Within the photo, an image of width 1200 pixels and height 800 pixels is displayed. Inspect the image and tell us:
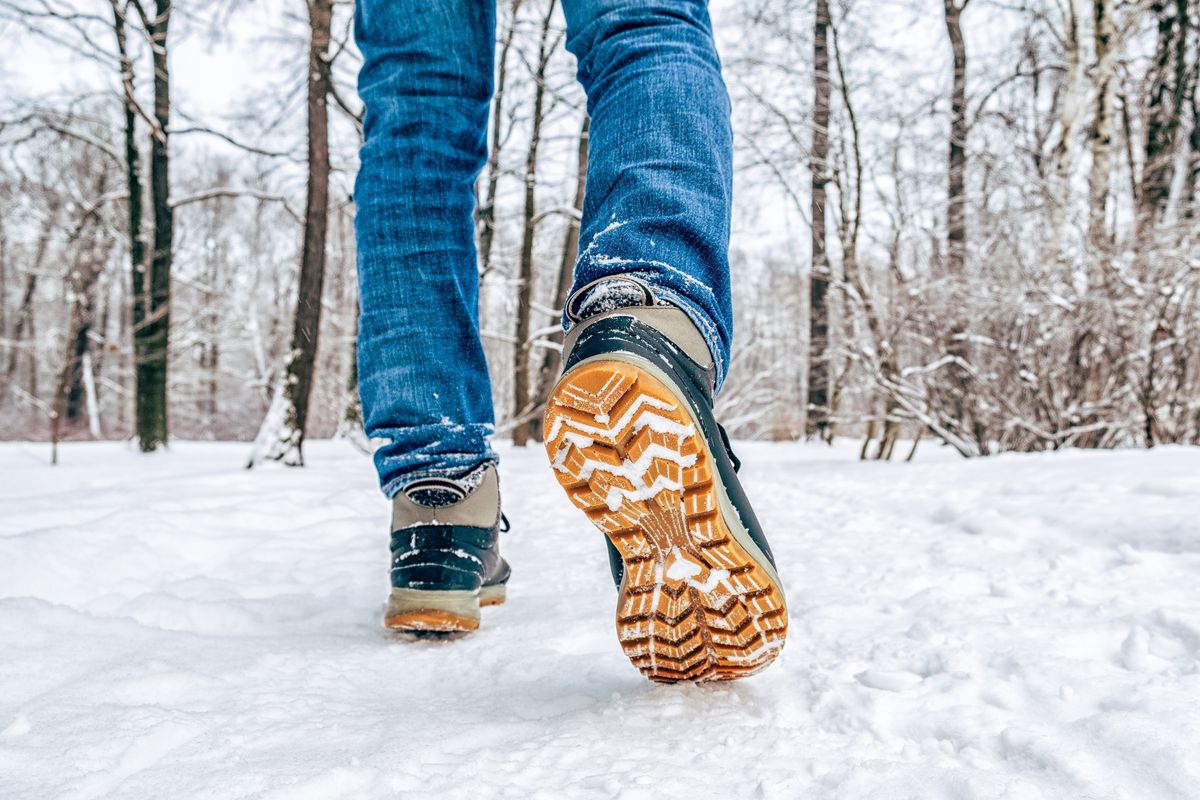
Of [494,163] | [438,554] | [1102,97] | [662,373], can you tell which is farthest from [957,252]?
[494,163]

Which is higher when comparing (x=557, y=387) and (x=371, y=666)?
(x=557, y=387)

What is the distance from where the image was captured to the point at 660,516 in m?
0.62

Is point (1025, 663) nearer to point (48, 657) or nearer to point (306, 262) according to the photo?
point (48, 657)

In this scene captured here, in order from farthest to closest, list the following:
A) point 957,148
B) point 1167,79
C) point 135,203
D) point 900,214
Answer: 1. point 1167,79
2. point 135,203
3. point 957,148
4. point 900,214

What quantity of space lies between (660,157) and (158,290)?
857 cm

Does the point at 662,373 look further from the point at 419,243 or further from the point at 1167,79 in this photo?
the point at 1167,79

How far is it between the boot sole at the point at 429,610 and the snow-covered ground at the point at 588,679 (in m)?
0.04

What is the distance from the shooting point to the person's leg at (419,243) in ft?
3.04

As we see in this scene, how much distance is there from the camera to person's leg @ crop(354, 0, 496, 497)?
927 millimetres

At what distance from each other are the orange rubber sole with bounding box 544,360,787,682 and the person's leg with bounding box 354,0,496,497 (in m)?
0.34

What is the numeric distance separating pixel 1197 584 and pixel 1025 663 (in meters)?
0.46

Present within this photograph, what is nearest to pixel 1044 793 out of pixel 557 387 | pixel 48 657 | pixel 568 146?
pixel 557 387

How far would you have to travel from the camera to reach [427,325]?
94cm

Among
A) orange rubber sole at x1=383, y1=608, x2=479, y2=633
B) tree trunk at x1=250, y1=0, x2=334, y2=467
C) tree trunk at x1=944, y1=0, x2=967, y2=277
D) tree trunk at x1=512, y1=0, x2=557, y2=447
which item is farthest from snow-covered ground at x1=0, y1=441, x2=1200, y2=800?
tree trunk at x1=512, y1=0, x2=557, y2=447
